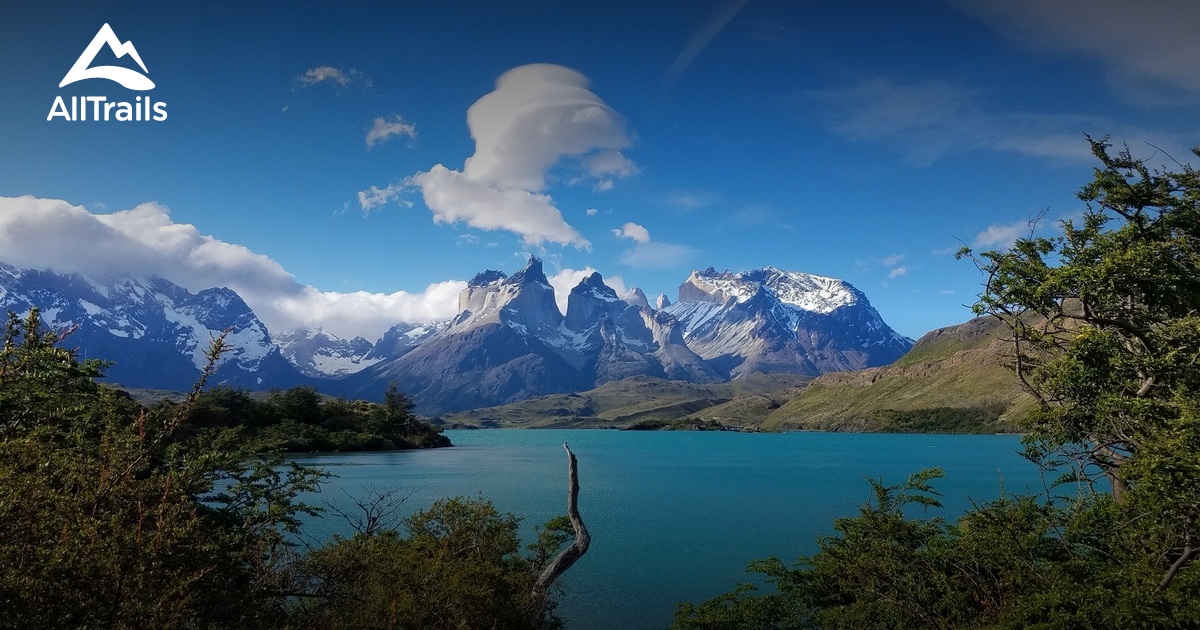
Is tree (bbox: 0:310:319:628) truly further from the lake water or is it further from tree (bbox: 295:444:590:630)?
the lake water

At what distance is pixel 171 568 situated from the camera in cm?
983

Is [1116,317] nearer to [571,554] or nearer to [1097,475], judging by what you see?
[1097,475]

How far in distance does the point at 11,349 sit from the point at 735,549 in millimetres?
44665

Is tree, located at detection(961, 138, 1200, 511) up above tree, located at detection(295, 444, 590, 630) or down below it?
above

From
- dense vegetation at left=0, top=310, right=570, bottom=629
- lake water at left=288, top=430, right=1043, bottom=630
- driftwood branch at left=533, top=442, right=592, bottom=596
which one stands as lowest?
lake water at left=288, top=430, right=1043, bottom=630

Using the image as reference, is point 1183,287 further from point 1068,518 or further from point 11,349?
point 11,349

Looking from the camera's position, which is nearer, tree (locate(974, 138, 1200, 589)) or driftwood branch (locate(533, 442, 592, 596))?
tree (locate(974, 138, 1200, 589))

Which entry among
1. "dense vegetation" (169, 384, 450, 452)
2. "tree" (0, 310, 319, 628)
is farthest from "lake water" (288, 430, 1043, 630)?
"tree" (0, 310, 319, 628)

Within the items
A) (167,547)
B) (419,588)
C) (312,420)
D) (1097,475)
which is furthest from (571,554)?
(312,420)

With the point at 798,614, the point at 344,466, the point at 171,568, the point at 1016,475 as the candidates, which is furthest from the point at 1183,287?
the point at 344,466

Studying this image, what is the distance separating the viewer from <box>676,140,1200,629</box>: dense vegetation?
14.1 metres

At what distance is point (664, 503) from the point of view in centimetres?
6950

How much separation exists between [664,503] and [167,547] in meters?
64.5

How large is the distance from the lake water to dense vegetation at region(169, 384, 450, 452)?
1456cm
